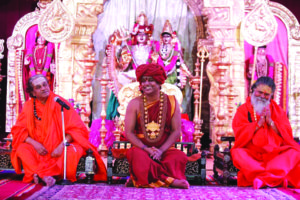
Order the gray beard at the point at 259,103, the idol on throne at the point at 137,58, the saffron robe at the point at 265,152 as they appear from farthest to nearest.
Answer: the idol on throne at the point at 137,58
the gray beard at the point at 259,103
the saffron robe at the point at 265,152

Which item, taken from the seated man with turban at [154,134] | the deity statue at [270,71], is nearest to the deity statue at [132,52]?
the deity statue at [270,71]

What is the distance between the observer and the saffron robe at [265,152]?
4.04 metres

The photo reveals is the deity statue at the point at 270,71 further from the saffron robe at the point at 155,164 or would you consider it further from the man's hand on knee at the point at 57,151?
the man's hand on knee at the point at 57,151

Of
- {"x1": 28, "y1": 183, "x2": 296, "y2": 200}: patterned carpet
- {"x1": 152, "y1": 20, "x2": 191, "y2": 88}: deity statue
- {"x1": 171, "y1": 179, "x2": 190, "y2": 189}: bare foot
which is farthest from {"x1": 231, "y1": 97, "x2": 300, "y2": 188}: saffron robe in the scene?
{"x1": 152, "y1": 20, "x2": 191, "y2": 88}: deity statue

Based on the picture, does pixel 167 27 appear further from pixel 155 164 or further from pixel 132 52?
pixel 155 164

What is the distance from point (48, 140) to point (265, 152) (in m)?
2.41

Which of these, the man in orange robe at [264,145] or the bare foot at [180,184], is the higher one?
the man in orange robe at [264,145]

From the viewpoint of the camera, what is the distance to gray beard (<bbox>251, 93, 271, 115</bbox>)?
4391mm

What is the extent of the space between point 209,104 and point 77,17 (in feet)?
10.2

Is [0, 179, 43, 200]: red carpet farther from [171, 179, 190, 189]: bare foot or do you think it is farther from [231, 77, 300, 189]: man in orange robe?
[231, 77, 300, 189]: man in orange robe

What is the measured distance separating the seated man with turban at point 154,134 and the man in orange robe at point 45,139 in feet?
1.91

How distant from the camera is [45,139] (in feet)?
14.2

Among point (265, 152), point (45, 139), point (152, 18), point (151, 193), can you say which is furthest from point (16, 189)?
point (152, 18)

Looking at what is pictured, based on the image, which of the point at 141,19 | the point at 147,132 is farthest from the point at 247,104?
the point at 141,19
